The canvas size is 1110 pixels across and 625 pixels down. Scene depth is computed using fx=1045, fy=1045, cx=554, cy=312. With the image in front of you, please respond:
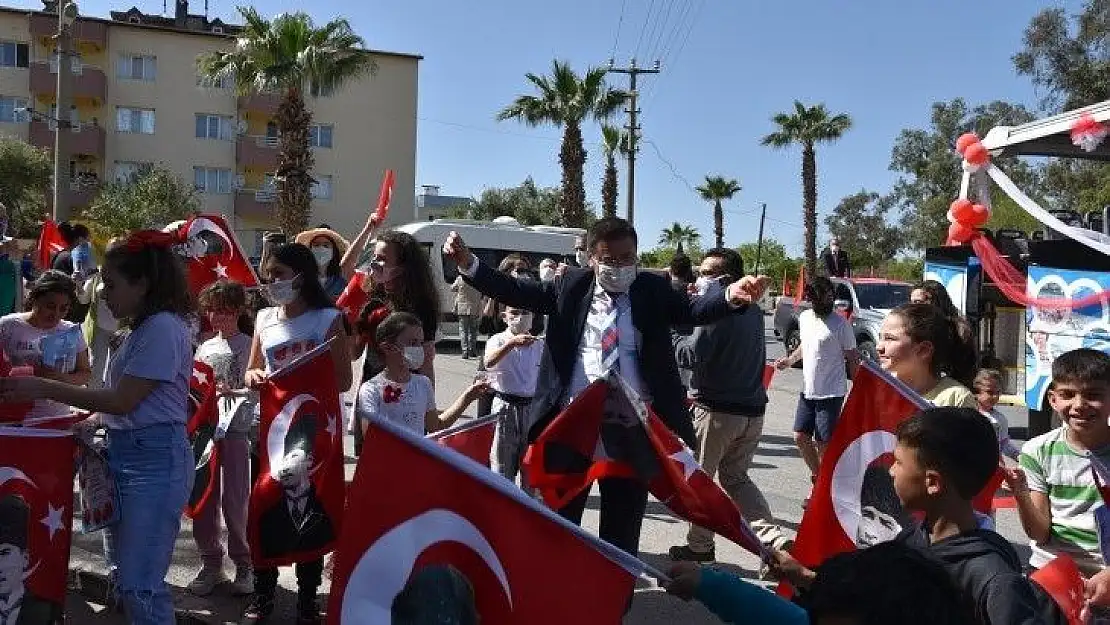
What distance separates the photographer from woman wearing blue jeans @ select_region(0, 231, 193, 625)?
356cm

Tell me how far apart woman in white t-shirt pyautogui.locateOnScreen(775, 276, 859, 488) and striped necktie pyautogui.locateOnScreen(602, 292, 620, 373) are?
3352 mm

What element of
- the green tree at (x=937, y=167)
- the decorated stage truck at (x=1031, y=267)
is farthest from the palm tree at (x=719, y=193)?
the decorated stage truck at (x=1031, y=267)

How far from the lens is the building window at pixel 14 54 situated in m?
46.6

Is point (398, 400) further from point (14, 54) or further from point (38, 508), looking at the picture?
point (14, 54)

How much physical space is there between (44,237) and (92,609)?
318 inches

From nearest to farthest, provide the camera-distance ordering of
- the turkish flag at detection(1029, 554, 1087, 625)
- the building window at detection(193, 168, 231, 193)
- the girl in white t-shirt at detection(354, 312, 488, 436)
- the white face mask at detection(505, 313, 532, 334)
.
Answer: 1. the turkish flag at detection(1029, 554, 1087, 625)
2. the girl in white t-shirt at detection(354, 312, 488, 436)
3. the white face mask at detection(505, 313, 532, 334)
4. the building window at detection(193, 168, 231, 193)

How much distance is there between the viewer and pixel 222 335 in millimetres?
5520

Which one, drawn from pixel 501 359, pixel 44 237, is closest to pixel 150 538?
pixel 501 359

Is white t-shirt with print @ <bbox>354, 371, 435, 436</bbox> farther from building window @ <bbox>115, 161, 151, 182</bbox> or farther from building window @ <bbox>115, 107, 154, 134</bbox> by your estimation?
building window @ <bbox>115, 107, 154, 134</bbox>

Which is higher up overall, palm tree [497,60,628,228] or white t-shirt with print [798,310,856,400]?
palm tree [497,60,628,228]

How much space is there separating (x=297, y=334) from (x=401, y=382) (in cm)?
59

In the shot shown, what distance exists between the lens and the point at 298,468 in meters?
4.43

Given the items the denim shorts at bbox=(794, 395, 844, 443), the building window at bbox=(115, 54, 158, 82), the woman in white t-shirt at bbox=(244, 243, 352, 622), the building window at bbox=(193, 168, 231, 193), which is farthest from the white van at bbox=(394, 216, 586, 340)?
the building window at bbox=(115, 54, 158, 82)

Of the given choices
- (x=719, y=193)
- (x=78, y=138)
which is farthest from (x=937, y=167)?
(x=78, y=138)
